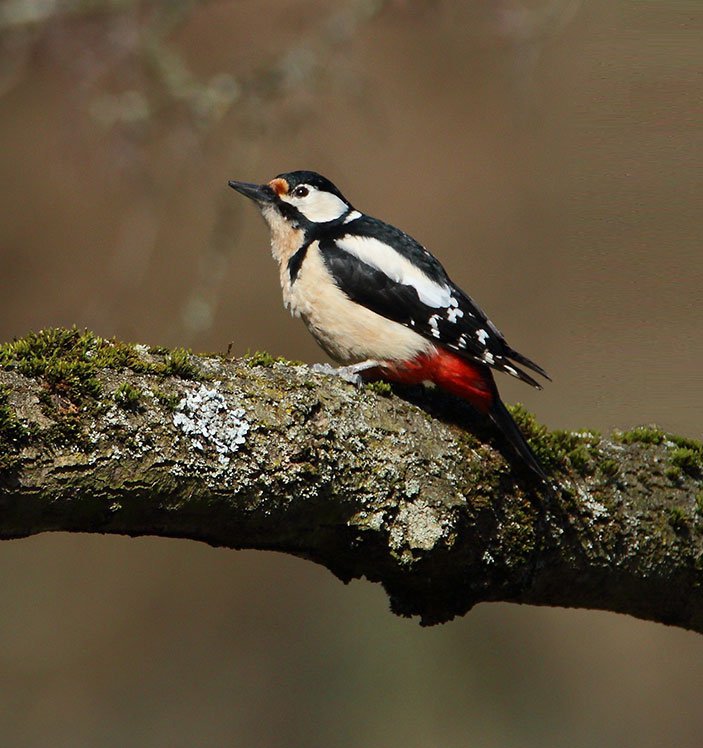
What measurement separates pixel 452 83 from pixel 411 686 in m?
3.80

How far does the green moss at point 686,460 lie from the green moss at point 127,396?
1463mm

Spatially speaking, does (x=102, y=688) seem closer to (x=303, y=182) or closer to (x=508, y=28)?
(x=303, y=182)

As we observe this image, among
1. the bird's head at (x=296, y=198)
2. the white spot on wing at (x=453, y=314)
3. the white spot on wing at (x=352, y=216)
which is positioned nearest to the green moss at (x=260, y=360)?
the white spot on wing at (x=453, y=314)

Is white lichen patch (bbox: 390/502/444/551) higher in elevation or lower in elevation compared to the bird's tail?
lower

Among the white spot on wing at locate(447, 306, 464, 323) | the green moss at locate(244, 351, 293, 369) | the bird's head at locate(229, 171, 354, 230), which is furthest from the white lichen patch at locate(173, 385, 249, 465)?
the bird's head at locate(229, 171, 354, 230)

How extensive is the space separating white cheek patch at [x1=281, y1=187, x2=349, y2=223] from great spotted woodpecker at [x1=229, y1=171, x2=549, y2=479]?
0.23 ft

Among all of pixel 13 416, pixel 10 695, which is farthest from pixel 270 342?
pixel 13 416

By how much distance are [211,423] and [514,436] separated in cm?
86

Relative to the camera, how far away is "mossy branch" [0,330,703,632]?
6.03 feet

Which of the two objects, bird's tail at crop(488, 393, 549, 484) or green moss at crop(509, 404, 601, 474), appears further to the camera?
green moss at crop(509, 404, 601, 474)

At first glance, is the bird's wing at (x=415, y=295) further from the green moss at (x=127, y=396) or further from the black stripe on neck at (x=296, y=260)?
the green moss at (x=127, y=396)

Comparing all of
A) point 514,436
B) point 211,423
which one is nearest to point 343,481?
point 211,423

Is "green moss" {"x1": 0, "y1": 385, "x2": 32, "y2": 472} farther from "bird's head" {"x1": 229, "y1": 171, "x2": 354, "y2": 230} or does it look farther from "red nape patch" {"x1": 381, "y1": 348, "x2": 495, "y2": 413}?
"bird's head" {"x1": 229, "y1": 171, "x2": 354, "y2": 230}

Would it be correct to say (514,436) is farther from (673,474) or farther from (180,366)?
(180,366)
